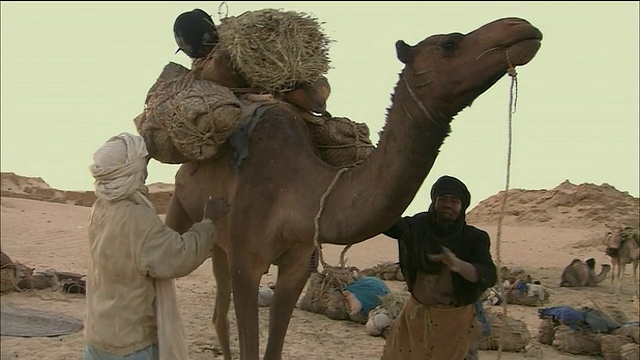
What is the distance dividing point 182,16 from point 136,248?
2.31 meters

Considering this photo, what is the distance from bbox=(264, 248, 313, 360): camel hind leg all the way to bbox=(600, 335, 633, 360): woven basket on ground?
4.80 metres

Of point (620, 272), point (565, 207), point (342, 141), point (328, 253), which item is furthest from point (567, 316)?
point (565, 207)

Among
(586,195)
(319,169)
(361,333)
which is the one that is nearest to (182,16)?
(319,169)

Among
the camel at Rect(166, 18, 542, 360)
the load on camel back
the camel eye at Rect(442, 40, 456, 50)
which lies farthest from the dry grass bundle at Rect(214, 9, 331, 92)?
the camel eye at Rect(442, 40, 456, 50)

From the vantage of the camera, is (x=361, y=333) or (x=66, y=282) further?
(x=66, y=282)

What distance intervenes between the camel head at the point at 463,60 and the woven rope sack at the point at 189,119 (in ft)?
→ 4.50

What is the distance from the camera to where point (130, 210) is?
396 centimetres

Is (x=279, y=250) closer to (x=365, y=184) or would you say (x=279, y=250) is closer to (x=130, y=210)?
(x=365, y=184)

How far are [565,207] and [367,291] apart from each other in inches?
848

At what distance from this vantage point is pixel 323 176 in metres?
4.75

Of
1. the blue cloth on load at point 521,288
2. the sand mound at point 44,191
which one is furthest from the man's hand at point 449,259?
the sand mound at point 44,191

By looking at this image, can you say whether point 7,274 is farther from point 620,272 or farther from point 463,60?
point 620,272

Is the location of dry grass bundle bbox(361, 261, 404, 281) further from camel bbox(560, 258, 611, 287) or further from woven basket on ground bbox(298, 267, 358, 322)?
woven basket on ground bbox(298, 267, 358, 322)

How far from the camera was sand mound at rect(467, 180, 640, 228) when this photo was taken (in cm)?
2791
